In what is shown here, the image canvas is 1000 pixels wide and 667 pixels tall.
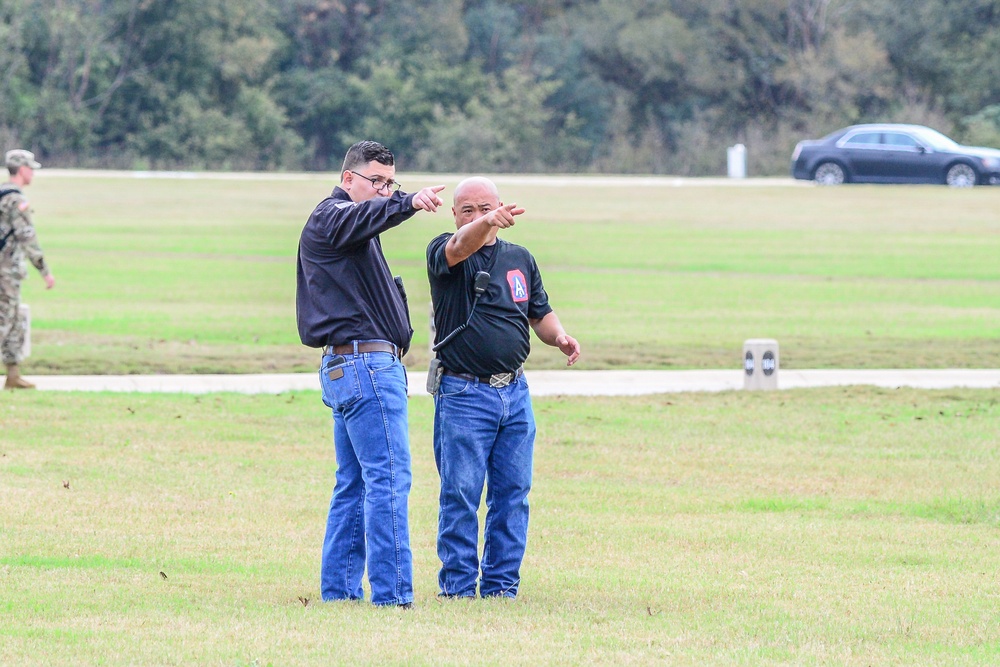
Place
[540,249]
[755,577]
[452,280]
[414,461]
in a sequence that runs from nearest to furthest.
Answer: [452,280] < [755,577] < [414,461] < [540,249]

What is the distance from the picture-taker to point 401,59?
208 ft

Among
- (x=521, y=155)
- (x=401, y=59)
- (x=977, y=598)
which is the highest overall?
(x=401, y=59)

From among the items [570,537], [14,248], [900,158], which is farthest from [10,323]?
[900,158]

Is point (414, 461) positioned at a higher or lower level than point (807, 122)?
lower

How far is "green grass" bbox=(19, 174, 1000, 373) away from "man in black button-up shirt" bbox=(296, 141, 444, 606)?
980cm

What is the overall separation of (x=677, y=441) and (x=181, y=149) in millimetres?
51294

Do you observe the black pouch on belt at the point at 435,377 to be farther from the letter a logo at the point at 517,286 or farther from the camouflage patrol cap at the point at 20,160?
the camouflage patrol cap at the point at 20,160

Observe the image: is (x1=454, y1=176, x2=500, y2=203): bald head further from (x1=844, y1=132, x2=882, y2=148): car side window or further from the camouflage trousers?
(x1=844, y1=132, x2=882, y2=148): car side window

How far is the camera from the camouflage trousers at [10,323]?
1252 centimetres

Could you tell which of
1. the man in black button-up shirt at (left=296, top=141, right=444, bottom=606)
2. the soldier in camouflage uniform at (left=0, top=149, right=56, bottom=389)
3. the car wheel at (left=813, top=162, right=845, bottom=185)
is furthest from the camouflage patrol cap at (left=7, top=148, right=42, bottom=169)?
the car wheel at (left=813, top=162, right=845, bottom=185)

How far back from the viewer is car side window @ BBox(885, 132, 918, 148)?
41469 mm

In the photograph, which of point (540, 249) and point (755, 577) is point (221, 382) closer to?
point (755, 577)

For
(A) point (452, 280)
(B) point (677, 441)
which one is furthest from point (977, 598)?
(B) point (677, 441)

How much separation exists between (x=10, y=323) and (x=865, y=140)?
32638 mm
